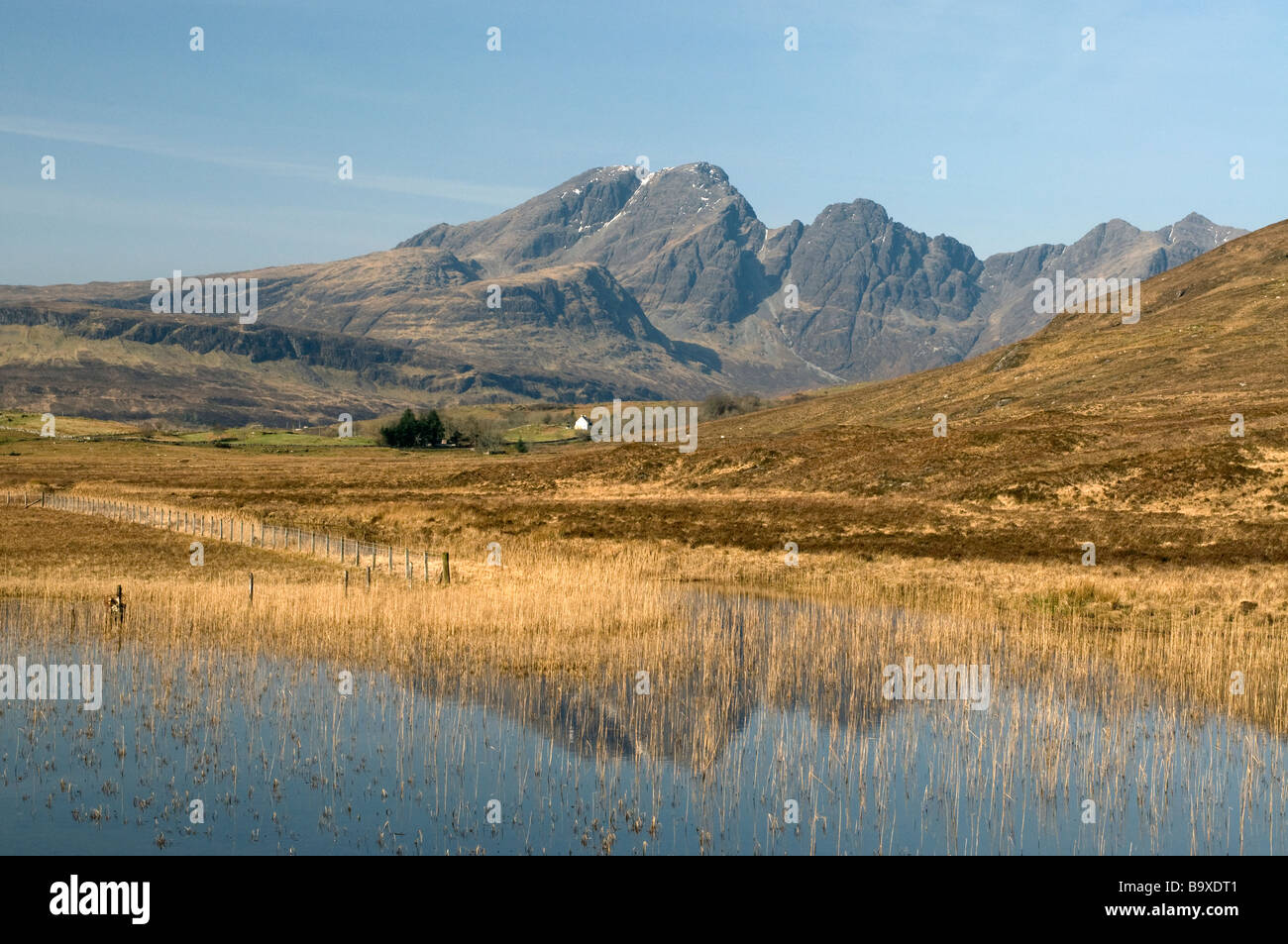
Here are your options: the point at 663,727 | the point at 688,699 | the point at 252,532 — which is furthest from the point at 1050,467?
the point at 663,727

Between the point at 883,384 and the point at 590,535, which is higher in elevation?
the point at 883,384

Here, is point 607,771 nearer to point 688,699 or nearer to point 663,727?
point 663,727

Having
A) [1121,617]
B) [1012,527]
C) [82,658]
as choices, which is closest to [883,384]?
[1012,527]

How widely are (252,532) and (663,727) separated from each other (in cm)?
4145

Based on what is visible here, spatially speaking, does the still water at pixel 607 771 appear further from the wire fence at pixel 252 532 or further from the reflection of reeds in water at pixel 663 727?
the wire fence at pixel 252 532

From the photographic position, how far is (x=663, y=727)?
70.2ft

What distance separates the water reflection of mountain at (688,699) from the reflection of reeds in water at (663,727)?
9 centimetres

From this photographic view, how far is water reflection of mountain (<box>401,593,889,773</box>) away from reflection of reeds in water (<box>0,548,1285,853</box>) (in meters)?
0.09

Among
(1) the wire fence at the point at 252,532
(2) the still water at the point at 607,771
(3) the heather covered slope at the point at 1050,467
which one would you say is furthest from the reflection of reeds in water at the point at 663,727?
(3) the heather covered slope at the point at 1050,467

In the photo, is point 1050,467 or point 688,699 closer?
point 688,699

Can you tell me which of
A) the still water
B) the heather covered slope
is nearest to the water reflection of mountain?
the still water

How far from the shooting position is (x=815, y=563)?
153 feet
